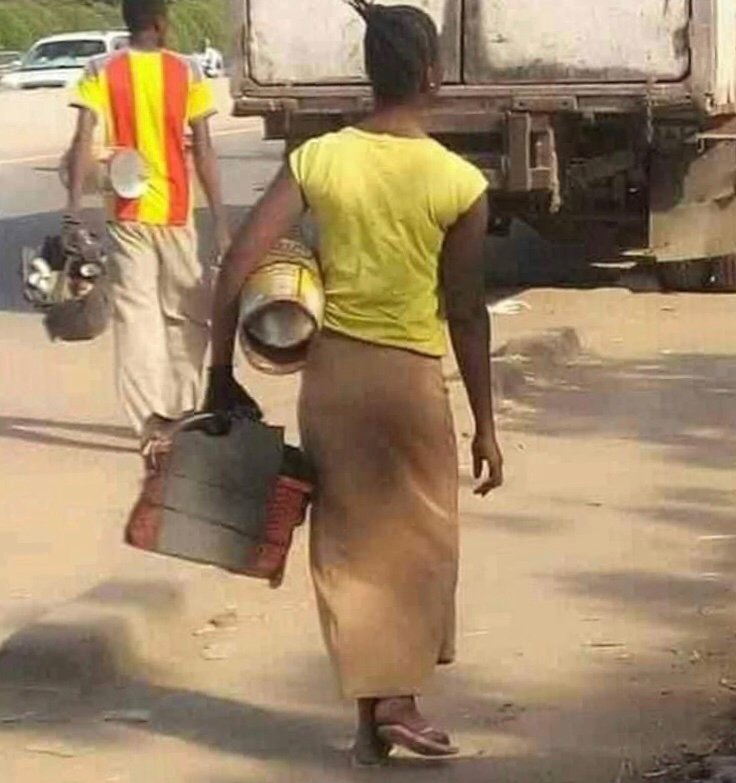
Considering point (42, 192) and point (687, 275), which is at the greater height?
point (687, 275)

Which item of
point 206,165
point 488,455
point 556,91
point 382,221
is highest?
point 382,221

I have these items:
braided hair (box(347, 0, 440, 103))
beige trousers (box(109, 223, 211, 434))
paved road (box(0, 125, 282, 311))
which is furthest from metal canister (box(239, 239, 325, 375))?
paved road (box(0, 125, 282, 311))

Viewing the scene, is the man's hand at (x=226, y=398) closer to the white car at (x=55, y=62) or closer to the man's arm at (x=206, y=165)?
the man's arm at (x=206, y=165)

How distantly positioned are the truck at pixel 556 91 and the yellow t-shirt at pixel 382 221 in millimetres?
7287

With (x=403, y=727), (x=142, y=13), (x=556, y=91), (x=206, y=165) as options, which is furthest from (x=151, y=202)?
(x=556, y=91)

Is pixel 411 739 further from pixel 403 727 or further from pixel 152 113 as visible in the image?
pixel 152 113

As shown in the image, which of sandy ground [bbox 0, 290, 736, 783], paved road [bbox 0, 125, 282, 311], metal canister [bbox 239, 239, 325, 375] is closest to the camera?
metal canister [bbox 239, 239, 325, 375]

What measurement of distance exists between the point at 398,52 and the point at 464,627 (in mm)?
2253

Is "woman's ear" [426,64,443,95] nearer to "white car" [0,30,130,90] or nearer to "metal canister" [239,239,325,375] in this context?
"metal canister" [239,239,325,375]

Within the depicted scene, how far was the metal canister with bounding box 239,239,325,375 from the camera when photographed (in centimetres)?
569

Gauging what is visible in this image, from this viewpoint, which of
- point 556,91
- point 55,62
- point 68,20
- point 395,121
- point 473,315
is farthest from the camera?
point 68,20

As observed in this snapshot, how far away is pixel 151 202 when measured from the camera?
9.38m

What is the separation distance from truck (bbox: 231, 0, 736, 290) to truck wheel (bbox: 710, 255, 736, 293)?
527 millimetres

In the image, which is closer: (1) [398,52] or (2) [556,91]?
(1) [398,52]
